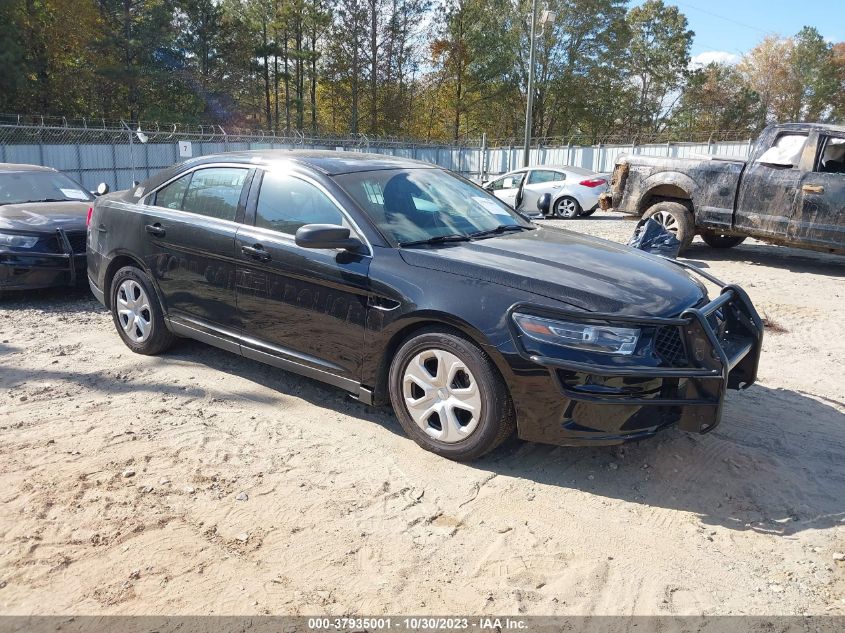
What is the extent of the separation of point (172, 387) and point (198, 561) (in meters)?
2.21

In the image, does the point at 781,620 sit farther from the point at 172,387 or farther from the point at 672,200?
the point at 672,200

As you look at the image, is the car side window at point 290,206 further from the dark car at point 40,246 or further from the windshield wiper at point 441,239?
the dark car at point 40,246

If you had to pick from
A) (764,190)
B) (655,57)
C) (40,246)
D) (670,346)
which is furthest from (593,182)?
(655,57)

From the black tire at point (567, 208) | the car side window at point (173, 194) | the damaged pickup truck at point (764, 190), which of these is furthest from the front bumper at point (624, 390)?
the black tire at point (567, 208)

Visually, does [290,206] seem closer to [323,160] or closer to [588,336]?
[323,160]

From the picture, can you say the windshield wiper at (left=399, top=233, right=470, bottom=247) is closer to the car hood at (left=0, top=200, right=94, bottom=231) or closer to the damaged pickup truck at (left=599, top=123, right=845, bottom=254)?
the car hood at (left=0, top=200, right=94, bottom=231)

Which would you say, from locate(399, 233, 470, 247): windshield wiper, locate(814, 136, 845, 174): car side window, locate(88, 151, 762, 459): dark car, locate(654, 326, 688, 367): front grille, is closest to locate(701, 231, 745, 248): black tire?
locate(814, 136, 845, 174): car side window

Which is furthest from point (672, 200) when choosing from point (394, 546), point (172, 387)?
point (394, 546)

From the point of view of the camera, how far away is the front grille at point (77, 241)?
23.7 ft

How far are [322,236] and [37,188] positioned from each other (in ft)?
20.7

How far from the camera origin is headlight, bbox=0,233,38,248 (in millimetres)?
7031

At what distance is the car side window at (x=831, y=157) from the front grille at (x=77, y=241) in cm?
922

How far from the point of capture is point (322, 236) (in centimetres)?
379

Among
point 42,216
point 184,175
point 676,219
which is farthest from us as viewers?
point 676,219
